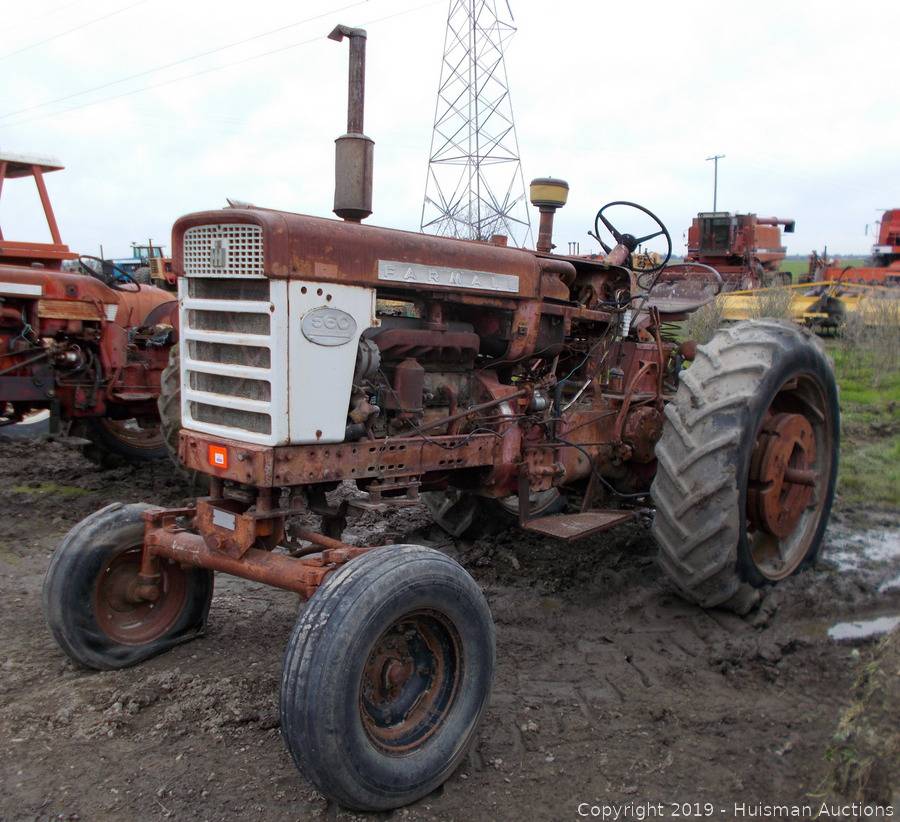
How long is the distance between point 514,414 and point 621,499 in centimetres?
130

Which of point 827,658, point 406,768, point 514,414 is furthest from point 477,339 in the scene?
point 827,658

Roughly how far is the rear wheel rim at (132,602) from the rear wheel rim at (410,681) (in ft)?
4.16

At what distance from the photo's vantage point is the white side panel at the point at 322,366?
299 centimetres

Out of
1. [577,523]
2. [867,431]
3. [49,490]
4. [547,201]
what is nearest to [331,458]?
[577,523]

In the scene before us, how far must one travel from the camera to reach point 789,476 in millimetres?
4418

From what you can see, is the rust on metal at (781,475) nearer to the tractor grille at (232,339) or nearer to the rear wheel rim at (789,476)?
the rear wheel rim at (789,476)

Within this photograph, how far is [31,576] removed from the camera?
15.9ft

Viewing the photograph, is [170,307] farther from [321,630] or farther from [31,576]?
[321,630]

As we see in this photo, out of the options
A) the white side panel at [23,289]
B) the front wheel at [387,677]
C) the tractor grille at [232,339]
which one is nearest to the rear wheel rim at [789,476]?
the front wheel at [387,677]

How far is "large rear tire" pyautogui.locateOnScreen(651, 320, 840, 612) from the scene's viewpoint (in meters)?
3.88

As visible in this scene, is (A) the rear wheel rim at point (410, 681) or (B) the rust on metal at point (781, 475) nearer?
(A) the rear wheel rim at point (410, 681)

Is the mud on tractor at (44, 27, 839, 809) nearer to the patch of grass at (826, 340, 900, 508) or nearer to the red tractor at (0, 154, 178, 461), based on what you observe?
the patch of grass at (826, 340, 900, 508)

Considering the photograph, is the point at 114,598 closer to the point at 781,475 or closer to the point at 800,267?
the point at 781,475

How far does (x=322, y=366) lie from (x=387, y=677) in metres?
1.10
